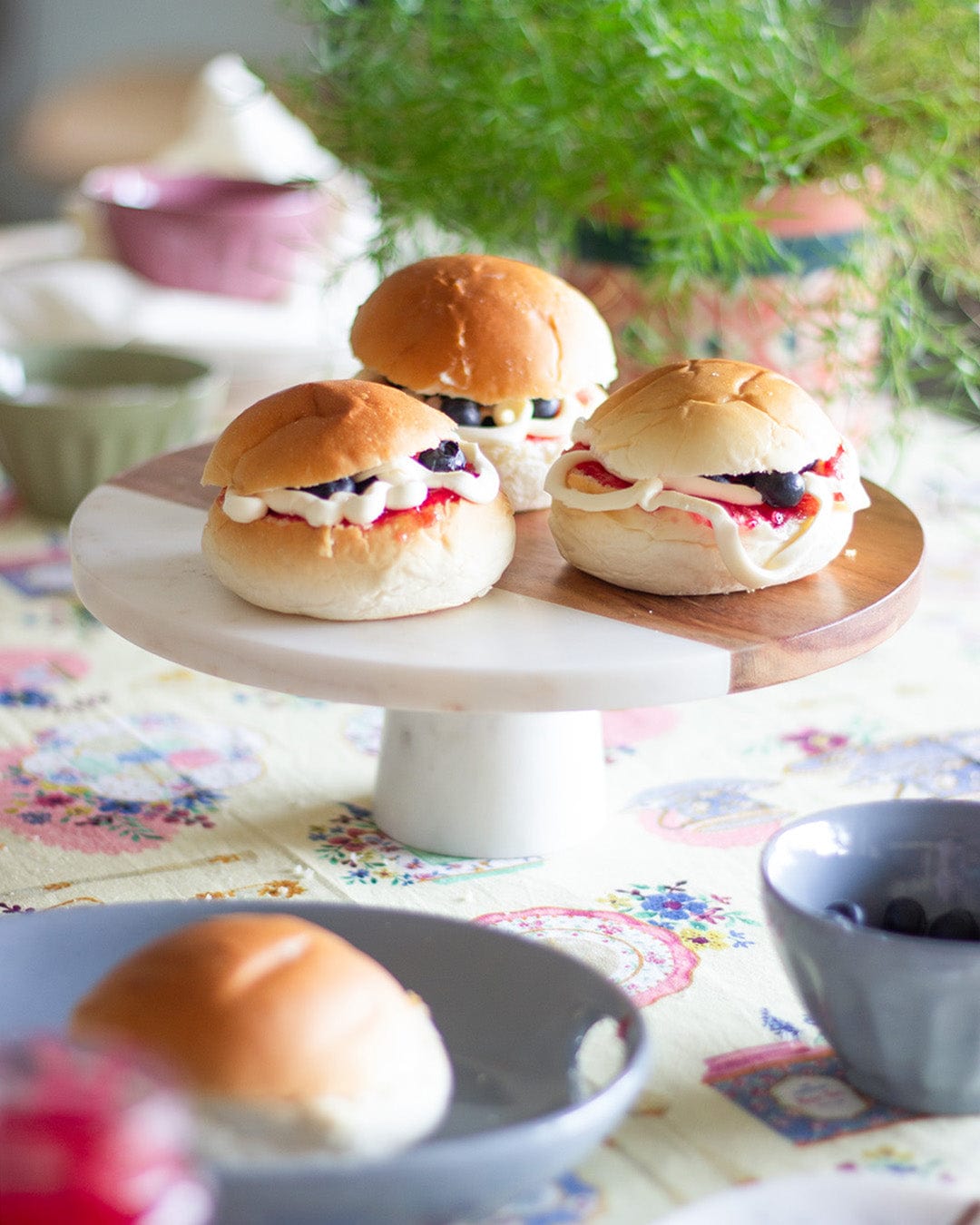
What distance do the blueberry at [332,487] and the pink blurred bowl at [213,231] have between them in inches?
51.9

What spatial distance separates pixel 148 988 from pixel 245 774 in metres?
0.66

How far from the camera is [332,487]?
41.6 inches

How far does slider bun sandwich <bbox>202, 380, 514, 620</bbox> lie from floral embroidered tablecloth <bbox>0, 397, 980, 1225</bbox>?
251mm

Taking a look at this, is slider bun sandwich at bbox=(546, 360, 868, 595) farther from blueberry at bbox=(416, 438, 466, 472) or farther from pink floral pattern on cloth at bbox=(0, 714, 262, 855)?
pink floral pattern on cloth at bbox=(0, 714, 262, 855)

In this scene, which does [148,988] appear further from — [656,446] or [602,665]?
[656,446]

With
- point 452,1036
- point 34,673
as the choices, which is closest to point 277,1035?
point 452,1036

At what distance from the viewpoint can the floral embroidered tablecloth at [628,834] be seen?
0.87m

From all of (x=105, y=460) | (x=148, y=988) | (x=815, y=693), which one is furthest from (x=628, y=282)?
(x=148, y=988)

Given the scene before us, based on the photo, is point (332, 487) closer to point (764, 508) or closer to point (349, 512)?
point (349, 512)

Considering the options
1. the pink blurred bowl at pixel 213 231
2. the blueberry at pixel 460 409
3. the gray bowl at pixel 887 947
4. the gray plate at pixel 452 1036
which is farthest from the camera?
the pink blurred bowl at pixel 213 231

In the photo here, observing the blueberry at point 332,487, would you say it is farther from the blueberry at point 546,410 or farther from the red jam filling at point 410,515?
the blueberry at point 546,410

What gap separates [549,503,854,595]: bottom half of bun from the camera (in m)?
1.10

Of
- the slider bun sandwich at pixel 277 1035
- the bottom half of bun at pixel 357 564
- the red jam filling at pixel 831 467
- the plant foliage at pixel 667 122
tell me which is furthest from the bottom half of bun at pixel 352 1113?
the plant foliage at pixel 667 122

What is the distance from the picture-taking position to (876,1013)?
83 centimetres
